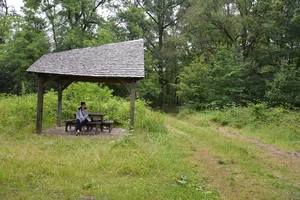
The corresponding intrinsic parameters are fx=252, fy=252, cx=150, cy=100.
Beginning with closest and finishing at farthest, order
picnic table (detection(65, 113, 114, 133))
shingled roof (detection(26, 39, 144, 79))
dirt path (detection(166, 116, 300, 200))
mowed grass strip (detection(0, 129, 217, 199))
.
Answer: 1. mowed grass strip (detection(0, 129, 217, 199))
2. dirt path (detection(166, 116, 300, 200))
3. shingled roof (detection(26, 39, 144, 79))
4. picnic table (detection(65, 113, 114, 133))

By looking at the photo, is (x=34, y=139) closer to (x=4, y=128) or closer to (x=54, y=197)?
(x=4, y=128)

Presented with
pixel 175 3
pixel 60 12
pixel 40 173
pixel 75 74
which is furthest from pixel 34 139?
pixel 175 3

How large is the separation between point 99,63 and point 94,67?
402mm

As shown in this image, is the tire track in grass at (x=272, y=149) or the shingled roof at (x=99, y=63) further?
the shingled roof at (x=99, y=63)

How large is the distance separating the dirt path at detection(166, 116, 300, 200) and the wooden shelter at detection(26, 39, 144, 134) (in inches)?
133

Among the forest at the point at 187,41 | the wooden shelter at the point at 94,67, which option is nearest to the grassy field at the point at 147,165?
the wooden shelter at the point at 94,67

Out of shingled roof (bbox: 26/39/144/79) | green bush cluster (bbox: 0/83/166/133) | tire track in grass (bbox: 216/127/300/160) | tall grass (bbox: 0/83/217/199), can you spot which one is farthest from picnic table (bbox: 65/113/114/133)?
tire track in grass (bbox: 216/127/300/160)

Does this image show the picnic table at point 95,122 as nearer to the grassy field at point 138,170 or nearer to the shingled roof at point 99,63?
the grassy field at point 138,170

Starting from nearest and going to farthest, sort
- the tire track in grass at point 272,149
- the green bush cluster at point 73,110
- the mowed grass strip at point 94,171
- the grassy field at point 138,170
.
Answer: the mowed grass strip at point 94,171 → the grassy field at point 138,170 → the tire track in grass at point 272,149 → the green bush cluster at point 73,110

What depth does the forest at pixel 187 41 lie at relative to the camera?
17594mm

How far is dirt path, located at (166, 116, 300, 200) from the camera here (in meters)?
5.36

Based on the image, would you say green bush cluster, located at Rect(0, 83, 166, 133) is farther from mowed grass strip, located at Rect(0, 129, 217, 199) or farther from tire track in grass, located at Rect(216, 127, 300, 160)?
tire track in grass, located at Rect(216, 127, 300, 160)

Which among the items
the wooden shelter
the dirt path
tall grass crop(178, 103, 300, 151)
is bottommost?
the dirt path

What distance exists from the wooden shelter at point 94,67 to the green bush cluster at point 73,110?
5.53 feet
